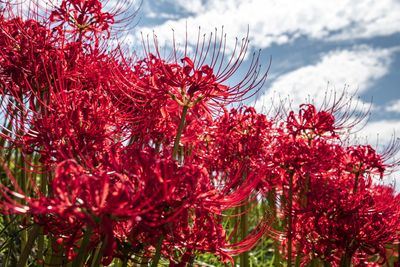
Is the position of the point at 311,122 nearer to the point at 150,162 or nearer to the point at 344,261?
the point at 344,261

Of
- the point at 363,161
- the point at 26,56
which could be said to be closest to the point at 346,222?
the point at 363,161

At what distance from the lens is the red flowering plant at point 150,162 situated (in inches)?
85.8

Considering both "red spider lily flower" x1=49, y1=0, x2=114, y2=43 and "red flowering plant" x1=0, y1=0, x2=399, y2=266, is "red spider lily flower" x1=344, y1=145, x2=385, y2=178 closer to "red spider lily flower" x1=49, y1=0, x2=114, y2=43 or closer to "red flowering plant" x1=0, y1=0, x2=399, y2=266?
"red flowering plant" x1=0, y1=0, x2=399, y2=266

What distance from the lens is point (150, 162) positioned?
7.29 ft

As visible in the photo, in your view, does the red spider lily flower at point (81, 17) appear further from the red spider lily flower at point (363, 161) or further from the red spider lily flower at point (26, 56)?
the red spider lily flower at point (363, 161)

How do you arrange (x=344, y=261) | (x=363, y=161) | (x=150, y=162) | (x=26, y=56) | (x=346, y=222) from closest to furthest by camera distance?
1. (x=150, y=162)
2. (x=26, y=56)
3. (x=346, y=222)
4. (x=344, y=261)
5. (x=363, y=161)

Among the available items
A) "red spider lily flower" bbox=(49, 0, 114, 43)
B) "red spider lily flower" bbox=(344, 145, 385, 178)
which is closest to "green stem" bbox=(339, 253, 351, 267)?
"red spider lily flower" bbox=(344, 145, 385, 178)

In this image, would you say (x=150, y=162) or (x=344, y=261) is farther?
(x=344, y=261)

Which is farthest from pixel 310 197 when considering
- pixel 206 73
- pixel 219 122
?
pixel 206 73

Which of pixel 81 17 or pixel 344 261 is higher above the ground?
pixel 81 17

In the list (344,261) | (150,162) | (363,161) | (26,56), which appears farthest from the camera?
(363,161)

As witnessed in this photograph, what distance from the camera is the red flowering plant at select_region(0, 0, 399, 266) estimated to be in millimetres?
2180

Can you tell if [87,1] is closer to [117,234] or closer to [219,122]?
[219,122]

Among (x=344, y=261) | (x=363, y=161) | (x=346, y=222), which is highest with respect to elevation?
(x=363, y=161)
